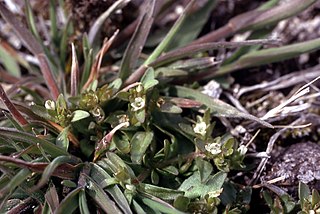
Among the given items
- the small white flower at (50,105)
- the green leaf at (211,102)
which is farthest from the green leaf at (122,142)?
the green leaf at (211,102)

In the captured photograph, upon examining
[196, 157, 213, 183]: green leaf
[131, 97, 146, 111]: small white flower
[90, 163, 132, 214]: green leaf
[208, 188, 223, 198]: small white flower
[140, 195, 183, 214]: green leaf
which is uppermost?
[131, 97, 146, 111]: small white flower

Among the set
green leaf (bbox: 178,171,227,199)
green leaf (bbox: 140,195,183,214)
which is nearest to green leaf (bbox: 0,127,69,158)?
green leaf (bbox: 140,195,183,214)

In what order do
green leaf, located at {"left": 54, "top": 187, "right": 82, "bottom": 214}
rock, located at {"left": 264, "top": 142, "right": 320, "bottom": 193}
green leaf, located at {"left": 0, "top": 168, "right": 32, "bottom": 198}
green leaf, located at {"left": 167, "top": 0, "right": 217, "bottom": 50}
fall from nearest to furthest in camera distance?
green leaf, located at {"left": 0, "top": 168, "right": 32, "bottom": 198} → green leaf, located at {"left": 54, "top": 187, "right": 82, "bottom": 214} → rock, located at {"left": 264, "top": 142, "right": 320, "bottom": 193} → green leaf, located at {"left": 167, "top": 0, "right": 217, "bottom": 50}

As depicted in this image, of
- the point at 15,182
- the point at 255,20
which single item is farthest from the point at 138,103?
the point at 255,20

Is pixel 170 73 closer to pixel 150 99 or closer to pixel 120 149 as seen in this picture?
pixel 150 99

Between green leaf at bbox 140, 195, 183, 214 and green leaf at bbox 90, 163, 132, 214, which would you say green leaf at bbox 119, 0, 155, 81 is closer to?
green leaf at bbox 90, 163, 132, 214

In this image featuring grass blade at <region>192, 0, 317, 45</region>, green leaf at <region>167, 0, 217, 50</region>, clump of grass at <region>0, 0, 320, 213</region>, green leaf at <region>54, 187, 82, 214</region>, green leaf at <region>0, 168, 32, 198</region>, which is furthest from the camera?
green leaf at <region>167, 0, 217, 50</region>

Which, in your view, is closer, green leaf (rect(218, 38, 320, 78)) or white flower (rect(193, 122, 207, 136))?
white flower (rect(193, 122, 207, 136))
